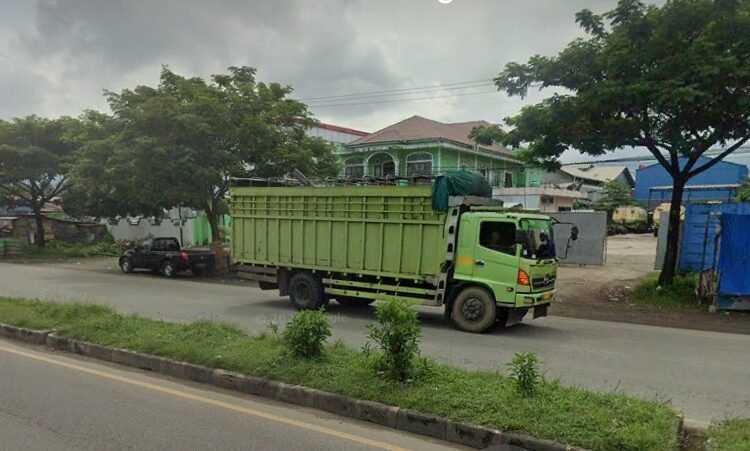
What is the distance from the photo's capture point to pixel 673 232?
44.2 feet

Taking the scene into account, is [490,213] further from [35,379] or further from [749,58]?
[35,379]

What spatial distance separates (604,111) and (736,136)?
292cm

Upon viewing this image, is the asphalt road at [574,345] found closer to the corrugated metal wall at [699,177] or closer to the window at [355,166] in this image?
the window at [355,166]

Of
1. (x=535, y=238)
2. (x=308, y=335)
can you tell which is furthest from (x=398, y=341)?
(x=535, y=238)

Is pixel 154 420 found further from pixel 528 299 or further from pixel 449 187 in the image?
pixel 449 187

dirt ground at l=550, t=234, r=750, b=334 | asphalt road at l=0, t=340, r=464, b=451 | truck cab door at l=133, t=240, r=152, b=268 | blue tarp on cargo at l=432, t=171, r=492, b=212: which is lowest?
truck cab door at l=133, t=240, r=152, b=268

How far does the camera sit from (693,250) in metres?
15.1

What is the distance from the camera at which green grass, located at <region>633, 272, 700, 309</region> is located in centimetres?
1273

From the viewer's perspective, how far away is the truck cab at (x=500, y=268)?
30.6ft

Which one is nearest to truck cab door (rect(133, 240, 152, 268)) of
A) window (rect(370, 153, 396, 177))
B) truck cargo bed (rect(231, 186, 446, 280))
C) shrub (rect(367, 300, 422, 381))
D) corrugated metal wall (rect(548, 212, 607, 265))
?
truck cargo bed (rect(231, 186, 446, 280))

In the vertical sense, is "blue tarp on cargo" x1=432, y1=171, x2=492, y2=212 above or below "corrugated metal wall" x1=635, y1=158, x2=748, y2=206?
below

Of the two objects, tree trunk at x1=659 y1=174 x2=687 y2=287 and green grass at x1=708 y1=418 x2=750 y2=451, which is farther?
tree trunk at x1=659 y1=174 x2=687 y2=287

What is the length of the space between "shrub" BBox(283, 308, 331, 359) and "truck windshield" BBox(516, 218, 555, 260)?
4612mm

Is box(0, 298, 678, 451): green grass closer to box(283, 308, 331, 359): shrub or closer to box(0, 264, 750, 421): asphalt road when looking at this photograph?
box(283, 308, 331, 359): shrub
